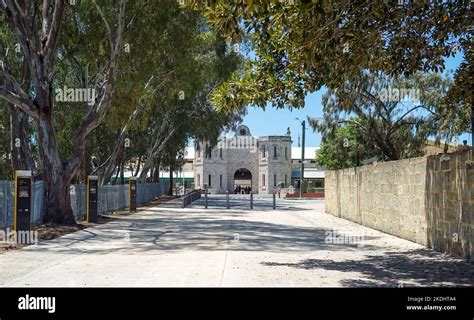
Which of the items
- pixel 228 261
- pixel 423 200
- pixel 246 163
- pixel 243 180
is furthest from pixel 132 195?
pixel 243 180

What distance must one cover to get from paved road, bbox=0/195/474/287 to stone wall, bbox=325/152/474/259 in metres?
0.47

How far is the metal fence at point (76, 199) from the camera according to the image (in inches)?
655

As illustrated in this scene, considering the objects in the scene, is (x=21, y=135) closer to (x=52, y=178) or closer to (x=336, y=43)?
(x=52, y=178)

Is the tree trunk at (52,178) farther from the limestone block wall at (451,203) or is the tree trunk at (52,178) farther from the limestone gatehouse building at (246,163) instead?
the limestone gatehouse building at (246,163)

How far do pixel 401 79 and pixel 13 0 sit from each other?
25.2 m

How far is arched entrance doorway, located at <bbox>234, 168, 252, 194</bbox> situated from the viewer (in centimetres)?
8644

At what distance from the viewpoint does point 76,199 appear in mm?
22438

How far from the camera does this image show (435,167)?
13.5 meters

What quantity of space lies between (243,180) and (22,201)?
7320 centimetres

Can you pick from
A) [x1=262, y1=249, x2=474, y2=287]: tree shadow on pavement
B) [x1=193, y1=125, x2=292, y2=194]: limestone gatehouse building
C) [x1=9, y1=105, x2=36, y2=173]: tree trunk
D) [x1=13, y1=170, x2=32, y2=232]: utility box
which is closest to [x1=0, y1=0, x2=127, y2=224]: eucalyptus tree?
[x1=13, y1=170, x2=32, y2=232]: utility box

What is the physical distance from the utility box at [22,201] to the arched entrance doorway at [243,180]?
7051 centimetres

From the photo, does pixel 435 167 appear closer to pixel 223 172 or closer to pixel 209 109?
pixel 209 109

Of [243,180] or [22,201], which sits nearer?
[22,201]
